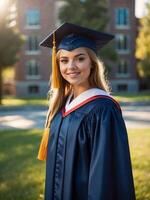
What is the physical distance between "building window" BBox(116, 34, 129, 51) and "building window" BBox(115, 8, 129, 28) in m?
1.10

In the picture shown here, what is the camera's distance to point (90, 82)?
2992 mm

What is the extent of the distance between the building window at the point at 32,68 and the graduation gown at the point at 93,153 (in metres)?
35.3

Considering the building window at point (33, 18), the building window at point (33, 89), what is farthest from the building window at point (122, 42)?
the building window at point (33, 89)

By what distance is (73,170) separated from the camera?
2.77 m

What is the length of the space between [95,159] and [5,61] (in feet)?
70.1

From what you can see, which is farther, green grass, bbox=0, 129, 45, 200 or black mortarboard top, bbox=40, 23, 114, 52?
green grass, bbox=0, 129, 45, 200

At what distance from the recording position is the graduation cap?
3031 millimetres

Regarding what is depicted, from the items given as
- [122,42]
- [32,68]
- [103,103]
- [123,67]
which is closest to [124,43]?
[122,42]

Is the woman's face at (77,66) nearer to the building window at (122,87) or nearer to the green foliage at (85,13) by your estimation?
the green foliage at (85,13)

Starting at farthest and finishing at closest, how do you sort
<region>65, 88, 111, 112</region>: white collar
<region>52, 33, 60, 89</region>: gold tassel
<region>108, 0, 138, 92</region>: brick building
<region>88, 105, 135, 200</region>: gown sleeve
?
<region>108, 0, 138, 92</region>: brick building → <region>52, 33, 60, 89</region>: gold tassel → <region>65, 88, 111, 112</region>: white collar → <region>88, 105, 135, 200</region>: gown sleeve

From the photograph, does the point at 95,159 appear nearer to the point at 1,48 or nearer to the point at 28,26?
the point at 1,48

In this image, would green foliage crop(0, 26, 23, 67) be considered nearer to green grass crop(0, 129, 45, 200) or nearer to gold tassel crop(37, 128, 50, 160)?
green grass crop(0, 129, 45, 200)

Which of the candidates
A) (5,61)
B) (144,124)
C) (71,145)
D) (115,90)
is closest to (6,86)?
(115,90)

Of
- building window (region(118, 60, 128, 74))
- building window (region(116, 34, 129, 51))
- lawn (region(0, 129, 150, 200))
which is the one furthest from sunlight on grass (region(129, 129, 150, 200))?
building window (region(116, 34, 129, 51))
